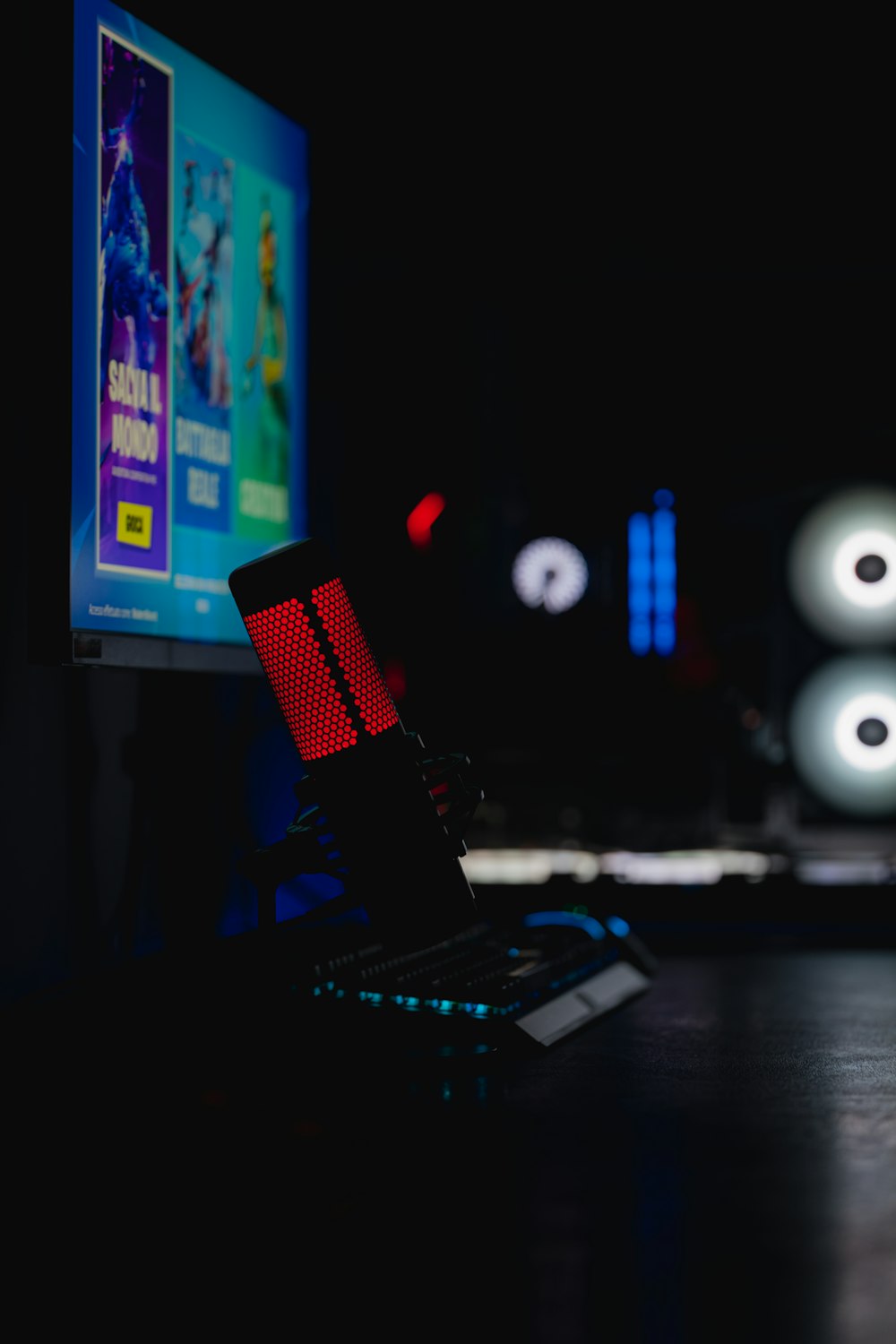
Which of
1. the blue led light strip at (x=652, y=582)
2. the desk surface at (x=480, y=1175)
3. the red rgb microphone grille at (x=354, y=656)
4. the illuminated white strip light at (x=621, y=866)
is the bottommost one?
the illuminated white strip light at (x=621, y=866)

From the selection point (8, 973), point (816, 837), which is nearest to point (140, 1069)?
point (8, 973)

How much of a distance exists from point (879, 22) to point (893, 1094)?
4.56 ft

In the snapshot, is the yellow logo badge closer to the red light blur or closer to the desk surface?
the desk surface

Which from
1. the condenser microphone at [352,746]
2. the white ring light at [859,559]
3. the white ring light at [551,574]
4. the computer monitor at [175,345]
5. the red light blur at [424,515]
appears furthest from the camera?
the white ring light at [551,574]

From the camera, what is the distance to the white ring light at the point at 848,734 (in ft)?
5.57

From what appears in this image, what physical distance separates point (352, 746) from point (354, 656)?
0.05m

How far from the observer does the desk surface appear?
1.66ft

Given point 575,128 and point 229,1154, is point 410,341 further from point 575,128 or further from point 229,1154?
point 229,1154

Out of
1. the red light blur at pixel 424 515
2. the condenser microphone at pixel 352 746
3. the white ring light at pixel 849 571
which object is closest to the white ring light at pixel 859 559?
the white ring light at pixel 849 571

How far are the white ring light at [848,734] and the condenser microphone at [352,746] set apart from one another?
0.94 meters

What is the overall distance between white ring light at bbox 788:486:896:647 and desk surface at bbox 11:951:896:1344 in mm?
771

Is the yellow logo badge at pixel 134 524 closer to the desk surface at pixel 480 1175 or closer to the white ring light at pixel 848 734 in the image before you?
the desk surface at pixel 480 1175

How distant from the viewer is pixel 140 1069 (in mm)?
869

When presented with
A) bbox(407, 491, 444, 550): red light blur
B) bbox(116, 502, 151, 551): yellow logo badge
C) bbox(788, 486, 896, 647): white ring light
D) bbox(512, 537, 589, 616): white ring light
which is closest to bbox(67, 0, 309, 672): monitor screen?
bbox(116, 502, 151, 551): yellow logo badge
